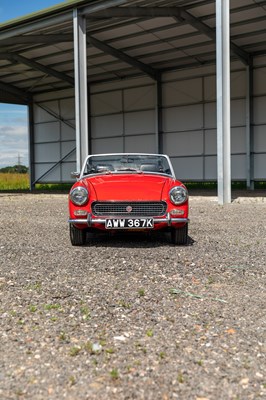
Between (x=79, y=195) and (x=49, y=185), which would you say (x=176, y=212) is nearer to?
(x=79, y=195)

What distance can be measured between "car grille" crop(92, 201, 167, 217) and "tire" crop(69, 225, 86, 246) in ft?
1.32

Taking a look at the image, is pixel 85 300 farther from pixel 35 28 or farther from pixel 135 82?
pixel 135 82

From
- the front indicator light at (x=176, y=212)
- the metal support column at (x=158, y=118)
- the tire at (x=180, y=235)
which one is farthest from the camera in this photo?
the metal support column at (x=158, y=118)

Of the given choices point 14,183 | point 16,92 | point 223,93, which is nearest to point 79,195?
point 223,93

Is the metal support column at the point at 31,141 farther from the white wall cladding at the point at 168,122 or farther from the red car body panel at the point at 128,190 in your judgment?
the red car body panel at the point at 128,190

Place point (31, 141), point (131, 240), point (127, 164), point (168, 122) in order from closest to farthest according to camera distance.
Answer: point (131, 240), point (127, 164), point (168, 122), point (31, 141)

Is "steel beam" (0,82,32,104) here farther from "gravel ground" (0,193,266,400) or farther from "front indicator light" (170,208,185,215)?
"front indicator light" (170,208,185,215)

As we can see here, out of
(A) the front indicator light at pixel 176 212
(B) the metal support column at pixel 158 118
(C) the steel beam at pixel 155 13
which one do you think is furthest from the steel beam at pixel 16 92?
(A) the front indicator light at pixel 176 212

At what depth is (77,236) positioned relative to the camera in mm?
5535

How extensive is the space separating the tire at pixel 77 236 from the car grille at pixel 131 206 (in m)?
0.40

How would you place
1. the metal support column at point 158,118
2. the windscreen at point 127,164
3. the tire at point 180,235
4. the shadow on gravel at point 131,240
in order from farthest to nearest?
1. the metal support column at point 158,118
2. the windscreen at point 127,164
3. the shadow on gravel at point 131,240
4. the tire at point 180,235

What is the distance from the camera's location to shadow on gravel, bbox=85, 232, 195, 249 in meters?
5.62

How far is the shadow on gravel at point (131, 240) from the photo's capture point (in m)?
5.62

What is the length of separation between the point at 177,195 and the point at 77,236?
1.46m
